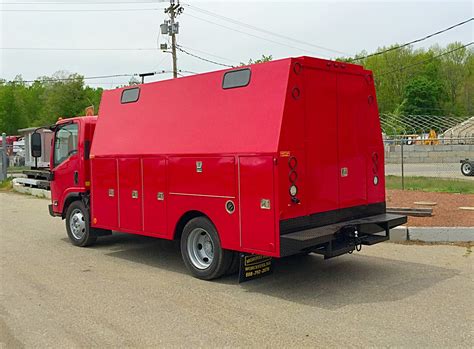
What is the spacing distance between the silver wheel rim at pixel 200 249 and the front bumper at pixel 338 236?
1.50m

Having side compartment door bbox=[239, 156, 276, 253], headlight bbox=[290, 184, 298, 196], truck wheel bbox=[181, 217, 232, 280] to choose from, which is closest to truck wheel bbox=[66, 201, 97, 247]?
truck wheel bbox=[181, 217, 232, 280]

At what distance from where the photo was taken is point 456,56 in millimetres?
Result: 82938

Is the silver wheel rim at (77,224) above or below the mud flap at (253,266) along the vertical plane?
above

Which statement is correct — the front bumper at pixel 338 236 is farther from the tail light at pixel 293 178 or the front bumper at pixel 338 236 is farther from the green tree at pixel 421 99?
the green tree at pixel 421 99

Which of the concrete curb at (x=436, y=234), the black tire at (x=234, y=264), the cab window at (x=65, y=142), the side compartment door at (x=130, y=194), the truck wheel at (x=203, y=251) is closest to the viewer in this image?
the truck wheel at (x=203, y=251)

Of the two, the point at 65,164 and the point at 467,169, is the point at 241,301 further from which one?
the point at 467,169

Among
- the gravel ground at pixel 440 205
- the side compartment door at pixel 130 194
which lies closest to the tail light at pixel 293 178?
the side compartment door at pixel 130 194

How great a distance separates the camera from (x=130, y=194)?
26.7 feet

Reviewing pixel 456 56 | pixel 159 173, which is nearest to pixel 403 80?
pixel 456 56

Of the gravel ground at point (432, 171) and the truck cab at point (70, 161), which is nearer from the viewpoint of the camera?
the truck cab at point (70, 161)

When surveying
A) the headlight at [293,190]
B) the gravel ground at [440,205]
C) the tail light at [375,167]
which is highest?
the tail light at [375,167]

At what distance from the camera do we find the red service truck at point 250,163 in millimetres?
6102

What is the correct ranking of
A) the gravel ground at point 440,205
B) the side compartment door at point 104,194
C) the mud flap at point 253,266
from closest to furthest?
the mud flap at point 253,266 < the side compartment door at point 104,194 < the gravel ground at point 440,205

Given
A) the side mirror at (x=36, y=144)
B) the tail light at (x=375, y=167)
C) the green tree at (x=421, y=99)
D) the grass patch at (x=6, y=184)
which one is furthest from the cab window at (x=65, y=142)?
the green tree at (x=421, y=99)
